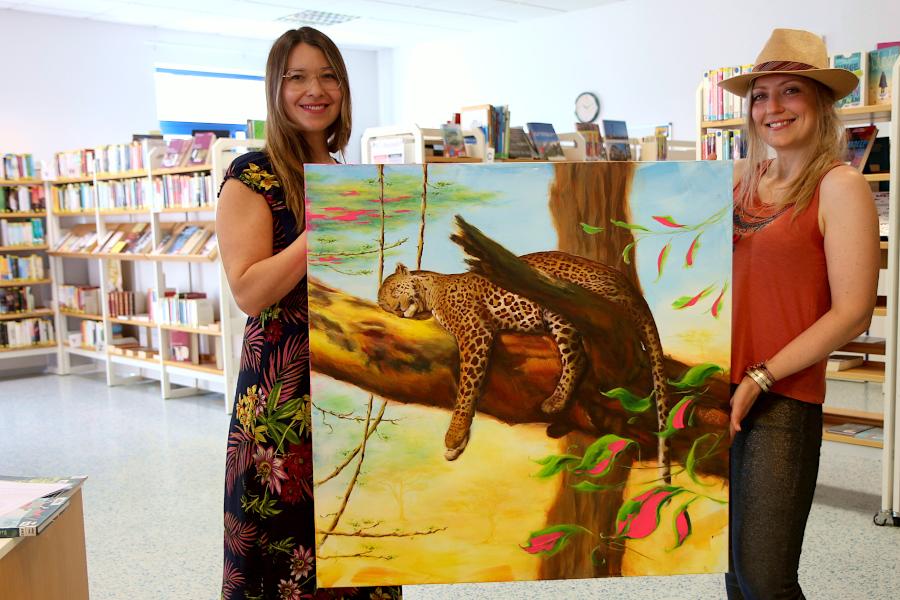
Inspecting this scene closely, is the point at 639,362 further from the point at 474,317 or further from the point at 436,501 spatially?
the point at 436,501

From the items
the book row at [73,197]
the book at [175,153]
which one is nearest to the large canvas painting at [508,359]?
the book at [175,153]

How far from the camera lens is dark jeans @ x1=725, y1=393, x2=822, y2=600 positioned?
148cm

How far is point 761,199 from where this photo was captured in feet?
5.08

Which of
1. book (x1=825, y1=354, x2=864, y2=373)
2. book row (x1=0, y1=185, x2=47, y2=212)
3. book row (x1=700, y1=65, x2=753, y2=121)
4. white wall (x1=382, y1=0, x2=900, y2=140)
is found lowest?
book (x1=825, y1=354, x2=864, y2=373)

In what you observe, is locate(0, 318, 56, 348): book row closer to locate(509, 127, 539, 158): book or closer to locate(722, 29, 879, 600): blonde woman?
locate(509, 127, 539, 158): book

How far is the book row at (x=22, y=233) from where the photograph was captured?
7434mm

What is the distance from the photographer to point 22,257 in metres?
7.71

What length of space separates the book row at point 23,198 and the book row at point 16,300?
736mm

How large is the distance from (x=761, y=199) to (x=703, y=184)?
1.10 feet

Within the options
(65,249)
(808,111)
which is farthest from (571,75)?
(808,111)

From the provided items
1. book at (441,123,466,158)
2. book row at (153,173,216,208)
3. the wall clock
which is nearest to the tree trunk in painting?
book at (441,123,466,158)

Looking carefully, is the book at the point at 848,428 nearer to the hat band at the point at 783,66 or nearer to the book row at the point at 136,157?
the hat band at the point at 783,66

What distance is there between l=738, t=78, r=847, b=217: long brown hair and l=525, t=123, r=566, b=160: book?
169 inches

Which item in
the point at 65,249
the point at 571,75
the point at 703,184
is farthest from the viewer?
the point at 571,75
